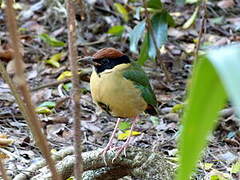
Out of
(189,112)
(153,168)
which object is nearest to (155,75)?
(153,168)

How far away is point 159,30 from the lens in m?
4.98

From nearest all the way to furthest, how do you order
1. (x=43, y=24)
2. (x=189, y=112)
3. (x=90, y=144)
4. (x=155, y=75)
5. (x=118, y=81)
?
(x=189, y=112) < (x=118, y=81) < (x=90, y=144) < (x=155, y=75) < (x=43, y=24)

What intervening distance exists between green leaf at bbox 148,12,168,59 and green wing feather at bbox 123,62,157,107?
1.42 meters

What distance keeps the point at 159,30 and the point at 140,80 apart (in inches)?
61.4

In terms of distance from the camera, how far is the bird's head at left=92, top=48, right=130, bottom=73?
11.4 feet

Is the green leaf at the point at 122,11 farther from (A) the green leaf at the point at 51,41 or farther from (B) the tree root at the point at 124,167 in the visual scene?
(B) the tree root at the point at 124,167

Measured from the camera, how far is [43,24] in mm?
6855

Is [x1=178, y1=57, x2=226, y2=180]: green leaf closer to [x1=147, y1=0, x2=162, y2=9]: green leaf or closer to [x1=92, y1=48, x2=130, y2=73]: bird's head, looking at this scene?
[x1=92, y1=48, x2=130, y2=73]: bird's head

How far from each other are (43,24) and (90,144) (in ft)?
10.2

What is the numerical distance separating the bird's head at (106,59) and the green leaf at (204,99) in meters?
2.65

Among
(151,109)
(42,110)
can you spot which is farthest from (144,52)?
(151,109)

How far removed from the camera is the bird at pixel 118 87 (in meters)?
3.26

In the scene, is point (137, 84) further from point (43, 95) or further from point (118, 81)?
point (43, 95)

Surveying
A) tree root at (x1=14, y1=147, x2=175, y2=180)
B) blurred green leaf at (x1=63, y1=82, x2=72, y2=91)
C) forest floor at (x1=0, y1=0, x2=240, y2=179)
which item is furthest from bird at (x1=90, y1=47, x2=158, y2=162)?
blurred green leaf at (x1=63, y1=82, x2=72, y2=91)
